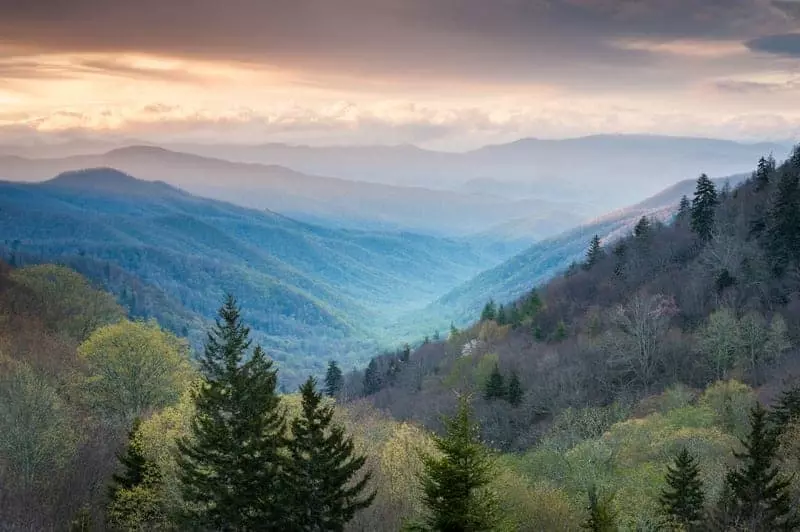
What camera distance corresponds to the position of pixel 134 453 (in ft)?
123

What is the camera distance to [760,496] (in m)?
29.3

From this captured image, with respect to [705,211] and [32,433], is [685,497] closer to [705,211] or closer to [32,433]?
[32,433]

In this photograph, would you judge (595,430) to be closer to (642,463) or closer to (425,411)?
(642,463)

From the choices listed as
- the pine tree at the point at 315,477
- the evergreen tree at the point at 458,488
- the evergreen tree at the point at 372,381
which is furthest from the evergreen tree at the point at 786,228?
the evergreen tree at the point at 372,381

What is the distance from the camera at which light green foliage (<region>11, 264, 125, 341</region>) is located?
85.1 meters

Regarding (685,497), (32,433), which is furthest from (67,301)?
(685,497)

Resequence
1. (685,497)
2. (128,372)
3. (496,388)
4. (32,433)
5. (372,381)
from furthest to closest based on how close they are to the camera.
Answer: (372,381), (496,388), (128,372), (32,433), (685,497)

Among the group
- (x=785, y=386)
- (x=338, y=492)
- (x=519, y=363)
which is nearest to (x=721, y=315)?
(x=785, y=386)

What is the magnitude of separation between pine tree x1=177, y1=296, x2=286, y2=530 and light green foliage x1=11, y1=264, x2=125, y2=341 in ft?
190

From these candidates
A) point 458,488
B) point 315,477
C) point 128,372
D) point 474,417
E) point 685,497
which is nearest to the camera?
point 458,488

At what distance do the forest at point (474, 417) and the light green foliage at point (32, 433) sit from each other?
0.14 meters

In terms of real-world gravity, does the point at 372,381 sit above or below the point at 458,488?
below

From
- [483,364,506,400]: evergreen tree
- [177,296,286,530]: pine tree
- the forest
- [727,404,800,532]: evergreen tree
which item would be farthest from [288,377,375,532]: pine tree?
[483,364,506,400]: evergreen tree

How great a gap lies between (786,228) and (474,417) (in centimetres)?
4201
